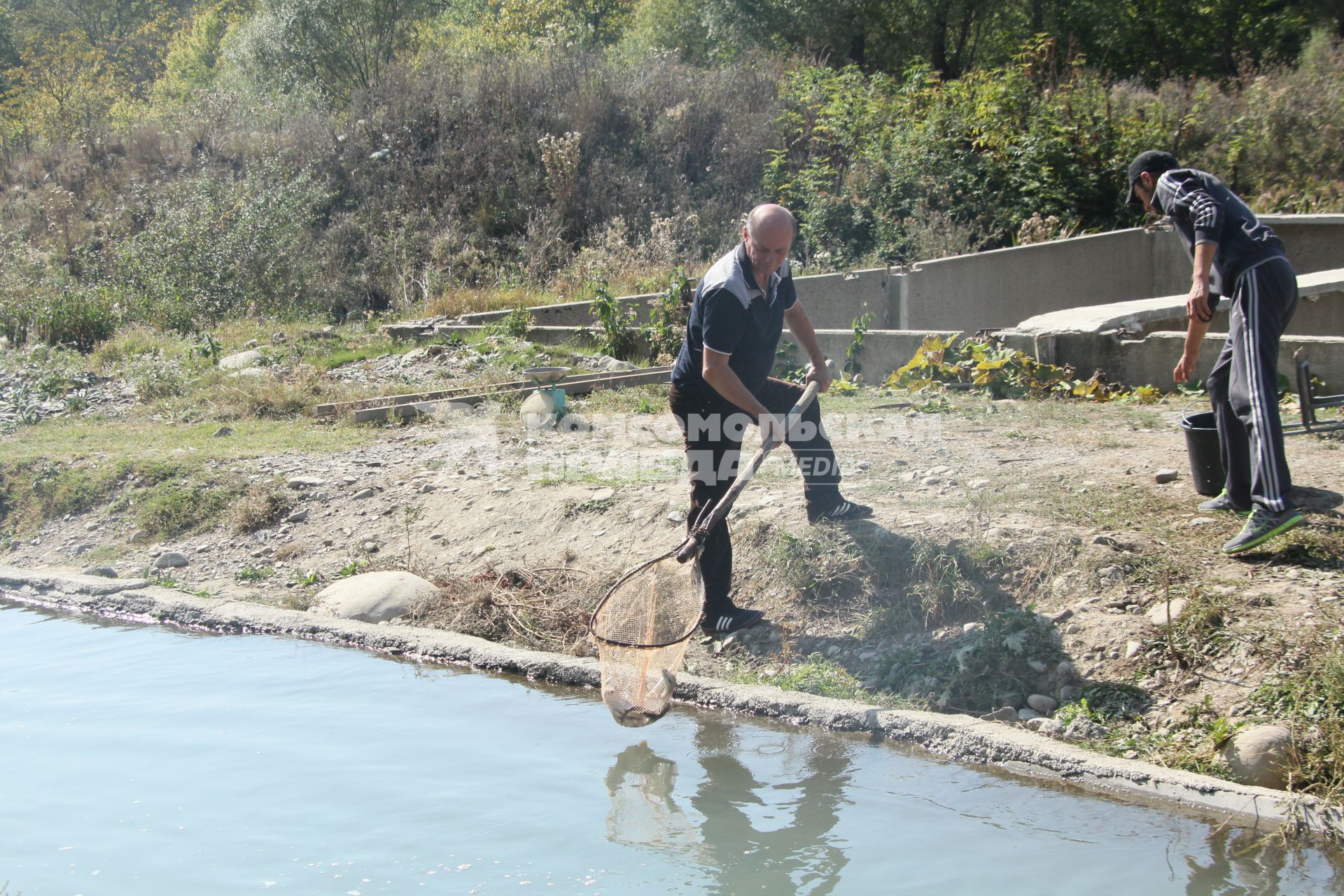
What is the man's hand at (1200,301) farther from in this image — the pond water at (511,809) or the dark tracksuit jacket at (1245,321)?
the pond water at (511,809)

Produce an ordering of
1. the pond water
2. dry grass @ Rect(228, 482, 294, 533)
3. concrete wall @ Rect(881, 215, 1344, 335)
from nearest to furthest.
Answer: the pond water → dry grass @ Rect(228, 482, 294, 533) → concrete wall @ Rect(881, 215, 1344, 335)

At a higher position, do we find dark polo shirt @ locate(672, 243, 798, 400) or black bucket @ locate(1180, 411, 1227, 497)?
dark polo shirt @ locate(672, 243, 798, 400)

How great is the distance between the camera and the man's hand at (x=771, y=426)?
16.0 feet

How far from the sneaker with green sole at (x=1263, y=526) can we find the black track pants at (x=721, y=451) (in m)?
1.82

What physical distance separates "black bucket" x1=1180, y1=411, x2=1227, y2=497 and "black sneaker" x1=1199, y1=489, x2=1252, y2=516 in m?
0.09

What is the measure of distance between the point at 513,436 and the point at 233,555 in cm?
241

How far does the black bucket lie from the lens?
17.3ft

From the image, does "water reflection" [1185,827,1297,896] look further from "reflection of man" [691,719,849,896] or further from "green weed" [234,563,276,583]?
"green weed" [234,563,276,583]

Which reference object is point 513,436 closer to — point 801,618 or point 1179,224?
point 801,618

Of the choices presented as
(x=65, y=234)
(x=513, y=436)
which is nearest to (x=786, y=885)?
(x=513, y=436)

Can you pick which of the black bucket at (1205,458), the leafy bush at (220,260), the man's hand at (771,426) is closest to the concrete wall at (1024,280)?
the black bucket at (1205,458)

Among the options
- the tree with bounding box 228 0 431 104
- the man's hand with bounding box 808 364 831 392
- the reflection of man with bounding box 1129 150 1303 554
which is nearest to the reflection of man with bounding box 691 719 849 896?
the man's hand with bounding box 808 364 831 392

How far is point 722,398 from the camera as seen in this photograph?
4.97m

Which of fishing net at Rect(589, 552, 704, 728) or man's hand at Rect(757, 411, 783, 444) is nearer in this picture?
fishing net at Rect(589, 552, 704, 728)
